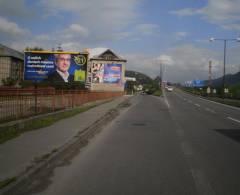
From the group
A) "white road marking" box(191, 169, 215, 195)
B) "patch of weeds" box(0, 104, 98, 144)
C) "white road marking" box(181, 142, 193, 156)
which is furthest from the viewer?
"patch of weeds" box(0, 104, 98, 144)

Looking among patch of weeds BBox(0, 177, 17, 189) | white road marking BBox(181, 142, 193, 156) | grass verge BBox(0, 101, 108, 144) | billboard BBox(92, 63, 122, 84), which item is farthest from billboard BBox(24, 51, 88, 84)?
billboard BBox(92, 63, 122, 84)

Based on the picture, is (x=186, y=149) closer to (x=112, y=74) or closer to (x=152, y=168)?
(x=152, y=168)

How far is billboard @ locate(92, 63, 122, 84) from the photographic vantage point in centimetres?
8025

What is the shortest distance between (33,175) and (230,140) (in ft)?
24.5

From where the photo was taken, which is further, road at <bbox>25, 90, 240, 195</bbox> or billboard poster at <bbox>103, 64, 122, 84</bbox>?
billboard poster at <bbox>103, 64, 122, 84</bbox>

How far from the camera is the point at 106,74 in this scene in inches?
3167

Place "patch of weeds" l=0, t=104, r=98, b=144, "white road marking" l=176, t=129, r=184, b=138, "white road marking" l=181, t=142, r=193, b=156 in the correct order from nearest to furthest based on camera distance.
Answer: "white road marking" l=181, t=142, r=193, b=156 < "patch of weeds" l=0, t=104, r=98, b=144 < "white road marking" l=176, t=129, r=184, b=138

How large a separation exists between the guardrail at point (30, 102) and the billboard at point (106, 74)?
51573 mm

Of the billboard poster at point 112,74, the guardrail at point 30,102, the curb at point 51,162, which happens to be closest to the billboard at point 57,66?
the guardrail at point 30,102

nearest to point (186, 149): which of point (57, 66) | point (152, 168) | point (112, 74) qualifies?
point (152, 168)

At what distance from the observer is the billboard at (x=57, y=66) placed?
39750 millimetres

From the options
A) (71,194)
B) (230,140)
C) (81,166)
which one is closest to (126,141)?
(230,140)

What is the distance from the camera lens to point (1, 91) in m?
13.7

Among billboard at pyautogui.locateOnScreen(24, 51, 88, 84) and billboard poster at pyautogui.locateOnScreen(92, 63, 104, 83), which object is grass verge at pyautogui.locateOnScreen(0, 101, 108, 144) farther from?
billboard poster at pyautogui.locateOnScreen(92, 63, 104, 83)
